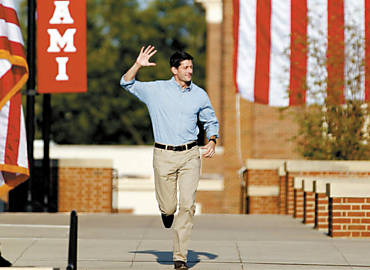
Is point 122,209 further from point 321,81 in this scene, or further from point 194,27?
point 194,27

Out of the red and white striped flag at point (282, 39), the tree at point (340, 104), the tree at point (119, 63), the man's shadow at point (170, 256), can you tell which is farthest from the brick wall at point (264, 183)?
the tree at point (119, 63)

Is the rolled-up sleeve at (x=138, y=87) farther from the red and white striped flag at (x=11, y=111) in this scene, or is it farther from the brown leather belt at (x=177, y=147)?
the red and white striped flag at (x=11, y=111)

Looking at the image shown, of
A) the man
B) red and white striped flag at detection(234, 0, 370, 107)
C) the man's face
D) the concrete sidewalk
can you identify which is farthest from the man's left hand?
red and white striped flag at detection(234, 0, 370, 107)

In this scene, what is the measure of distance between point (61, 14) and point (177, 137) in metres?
8.47

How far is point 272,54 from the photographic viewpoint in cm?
1730

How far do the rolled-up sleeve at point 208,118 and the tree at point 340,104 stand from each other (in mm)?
8745

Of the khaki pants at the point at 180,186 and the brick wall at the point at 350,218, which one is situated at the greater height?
the khaki pants at the point at 180,186

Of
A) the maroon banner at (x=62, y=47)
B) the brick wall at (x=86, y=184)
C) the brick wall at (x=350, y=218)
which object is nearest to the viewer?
the brick wall at (x=350, y=218)

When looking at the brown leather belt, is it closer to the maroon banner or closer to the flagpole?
the maroon banner

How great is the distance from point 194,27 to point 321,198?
54729 mm

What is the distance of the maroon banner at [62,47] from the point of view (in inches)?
640

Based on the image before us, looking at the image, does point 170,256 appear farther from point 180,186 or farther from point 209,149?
point 209,149

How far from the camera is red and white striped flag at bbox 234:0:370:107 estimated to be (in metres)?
17.0

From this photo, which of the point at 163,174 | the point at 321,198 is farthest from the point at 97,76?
the point at 163,174
